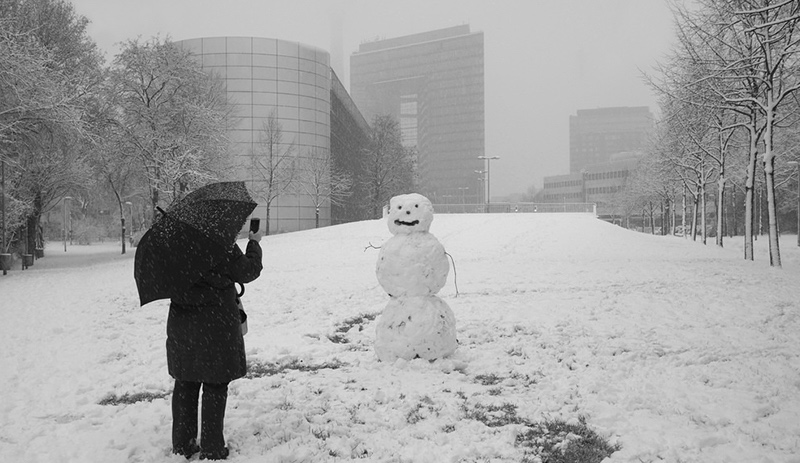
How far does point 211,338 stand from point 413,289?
132 inches

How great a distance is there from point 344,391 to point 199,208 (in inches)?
112

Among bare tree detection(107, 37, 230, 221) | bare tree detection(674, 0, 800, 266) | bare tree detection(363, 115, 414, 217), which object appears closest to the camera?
bare tree detection(674, 0, 800, 266)

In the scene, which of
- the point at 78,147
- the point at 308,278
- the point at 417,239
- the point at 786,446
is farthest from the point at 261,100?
the point at 786,446

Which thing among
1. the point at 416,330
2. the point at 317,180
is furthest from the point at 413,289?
the point at 317,180

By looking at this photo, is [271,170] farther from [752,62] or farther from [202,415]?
[202,415]

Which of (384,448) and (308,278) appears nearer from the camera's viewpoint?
(384,448)

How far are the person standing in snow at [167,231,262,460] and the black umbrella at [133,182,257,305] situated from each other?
99 millimetres

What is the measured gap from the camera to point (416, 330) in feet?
22.5

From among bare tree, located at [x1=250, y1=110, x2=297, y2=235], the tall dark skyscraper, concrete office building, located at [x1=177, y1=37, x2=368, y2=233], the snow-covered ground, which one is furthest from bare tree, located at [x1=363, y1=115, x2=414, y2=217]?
the tall dark skyscraper

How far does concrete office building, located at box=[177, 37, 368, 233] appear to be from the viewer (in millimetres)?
50375

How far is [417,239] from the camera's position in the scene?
22.9 feet

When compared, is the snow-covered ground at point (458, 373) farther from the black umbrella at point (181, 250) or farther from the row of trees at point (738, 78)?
the row of trees at point (738, 78)

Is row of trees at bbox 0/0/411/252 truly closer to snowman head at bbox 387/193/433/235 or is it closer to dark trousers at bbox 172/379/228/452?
snowman head at bbox 387/193/433/235

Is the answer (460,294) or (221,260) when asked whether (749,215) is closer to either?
(460,294)
